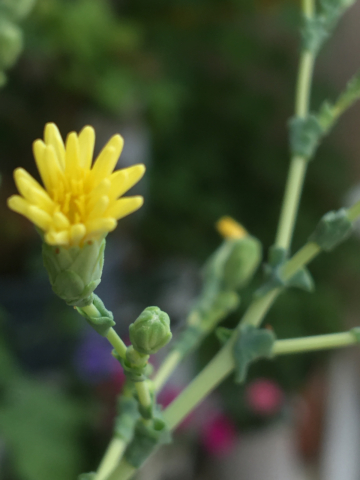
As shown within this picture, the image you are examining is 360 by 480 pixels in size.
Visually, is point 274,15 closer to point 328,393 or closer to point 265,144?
point 265,144

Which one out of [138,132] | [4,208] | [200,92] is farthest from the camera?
[200,92]

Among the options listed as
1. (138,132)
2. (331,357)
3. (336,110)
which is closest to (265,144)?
(138,132)

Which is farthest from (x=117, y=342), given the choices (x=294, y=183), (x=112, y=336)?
(x=294, y=183)

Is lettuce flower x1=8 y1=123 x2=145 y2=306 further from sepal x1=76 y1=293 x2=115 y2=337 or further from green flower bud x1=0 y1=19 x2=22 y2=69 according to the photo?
green flower bud x1=0 y1=19 x2=22 y2=69

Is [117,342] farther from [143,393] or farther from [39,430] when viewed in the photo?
[39,430]

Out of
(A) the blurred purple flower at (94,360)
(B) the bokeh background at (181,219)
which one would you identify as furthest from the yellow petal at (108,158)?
(A) the blurred purple flower at (94,360)

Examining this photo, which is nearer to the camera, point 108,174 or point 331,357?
point 108,174
